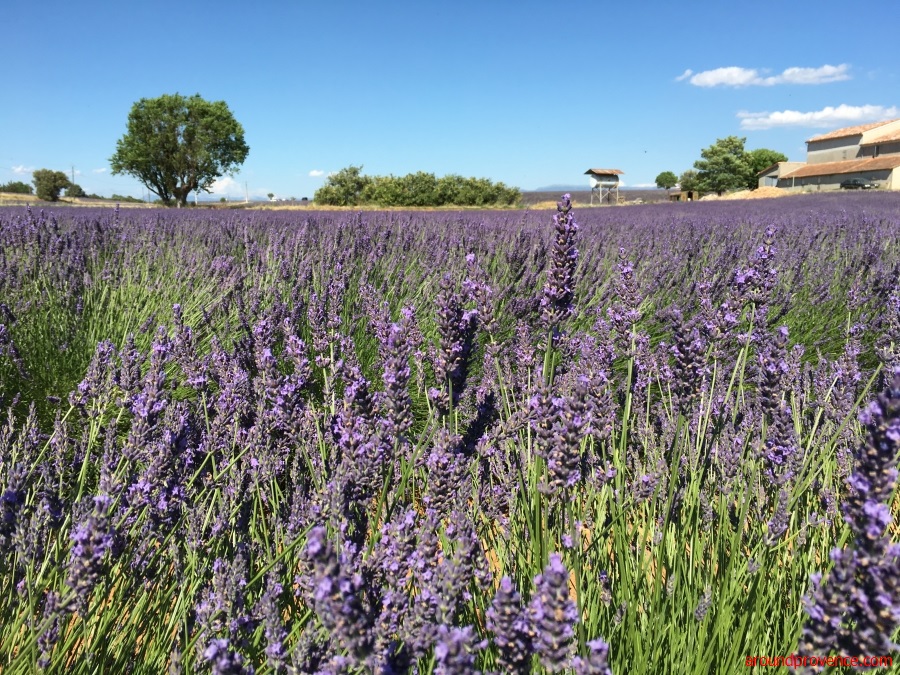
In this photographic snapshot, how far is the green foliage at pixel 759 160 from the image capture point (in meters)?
57.1

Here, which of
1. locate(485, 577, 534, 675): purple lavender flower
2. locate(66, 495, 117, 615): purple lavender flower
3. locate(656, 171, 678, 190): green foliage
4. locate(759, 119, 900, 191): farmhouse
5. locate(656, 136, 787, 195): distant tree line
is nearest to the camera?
locate(485, 577, 534, 675): purple lavender flower

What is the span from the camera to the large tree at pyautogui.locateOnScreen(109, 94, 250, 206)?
126ft

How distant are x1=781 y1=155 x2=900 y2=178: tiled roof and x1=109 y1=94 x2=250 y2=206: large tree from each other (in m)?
41.6

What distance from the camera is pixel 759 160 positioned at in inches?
2382

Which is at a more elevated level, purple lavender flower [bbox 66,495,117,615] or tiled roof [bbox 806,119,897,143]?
tiled roof [bbox 806,119,897,143]

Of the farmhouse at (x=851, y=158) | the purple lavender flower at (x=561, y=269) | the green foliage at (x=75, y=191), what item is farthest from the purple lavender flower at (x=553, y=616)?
the green foliage at (x=75, y=191)

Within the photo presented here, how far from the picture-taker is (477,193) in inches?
1206

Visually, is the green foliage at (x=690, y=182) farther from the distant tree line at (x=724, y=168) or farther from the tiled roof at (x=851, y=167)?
the tiled roof at (x=851, y=167)

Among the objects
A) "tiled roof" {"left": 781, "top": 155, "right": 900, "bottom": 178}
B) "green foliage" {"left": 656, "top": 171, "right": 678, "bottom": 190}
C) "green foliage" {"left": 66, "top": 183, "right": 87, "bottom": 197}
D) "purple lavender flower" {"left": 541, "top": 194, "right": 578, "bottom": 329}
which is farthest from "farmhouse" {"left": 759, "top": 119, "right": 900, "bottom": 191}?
"green foliage" {"left": 66, "top": 183, "right": 87, "bottom": 197}

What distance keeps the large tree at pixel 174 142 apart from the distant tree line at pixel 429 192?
44.8ft

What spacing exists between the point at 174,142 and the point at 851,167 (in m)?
45.6

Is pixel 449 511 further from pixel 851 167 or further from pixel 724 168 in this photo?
pixel 724 168

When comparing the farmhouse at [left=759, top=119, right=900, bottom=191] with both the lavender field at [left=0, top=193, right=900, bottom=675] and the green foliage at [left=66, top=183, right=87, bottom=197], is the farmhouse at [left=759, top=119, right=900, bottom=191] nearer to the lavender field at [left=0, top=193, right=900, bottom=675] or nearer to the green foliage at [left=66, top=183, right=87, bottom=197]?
the lavender field at [left=0, top=193, right=900, bottom=675]

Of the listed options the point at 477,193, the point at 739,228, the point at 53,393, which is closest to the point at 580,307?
the point at 53,393
